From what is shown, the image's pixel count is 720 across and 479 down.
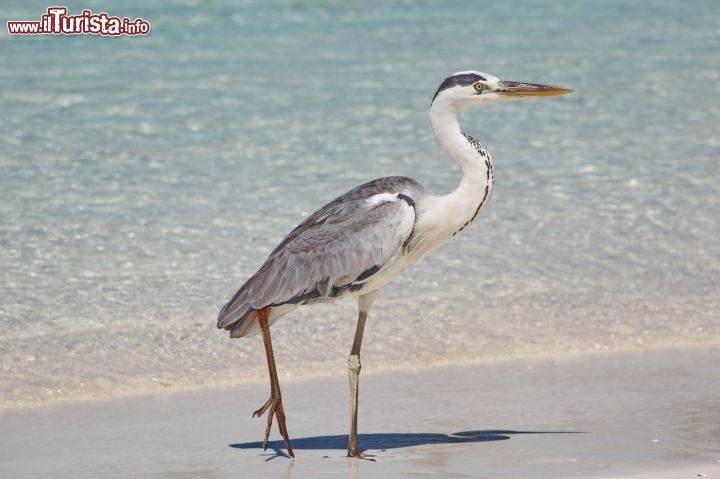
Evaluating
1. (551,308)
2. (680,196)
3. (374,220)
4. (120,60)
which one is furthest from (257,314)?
(120,60)

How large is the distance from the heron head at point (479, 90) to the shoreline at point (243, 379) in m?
1.59

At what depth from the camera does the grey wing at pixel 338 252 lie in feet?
17.3

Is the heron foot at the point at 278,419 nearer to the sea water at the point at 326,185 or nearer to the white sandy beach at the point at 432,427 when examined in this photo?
the white sandy beach at the point at 432,427

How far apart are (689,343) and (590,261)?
147cm

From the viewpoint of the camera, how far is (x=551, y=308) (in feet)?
24.0

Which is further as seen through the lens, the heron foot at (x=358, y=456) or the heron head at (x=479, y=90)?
the heron head at (x=479, y=90)

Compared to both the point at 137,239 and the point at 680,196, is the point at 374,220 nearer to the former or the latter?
the point at 137,239

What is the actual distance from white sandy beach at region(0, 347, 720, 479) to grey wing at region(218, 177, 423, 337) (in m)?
0.57

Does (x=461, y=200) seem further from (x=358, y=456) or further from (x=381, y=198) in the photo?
(x=358, y=456)

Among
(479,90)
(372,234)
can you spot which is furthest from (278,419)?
(479,90)

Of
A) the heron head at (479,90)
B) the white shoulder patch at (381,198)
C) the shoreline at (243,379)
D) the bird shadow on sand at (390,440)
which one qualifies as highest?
the heron head at (479,90)

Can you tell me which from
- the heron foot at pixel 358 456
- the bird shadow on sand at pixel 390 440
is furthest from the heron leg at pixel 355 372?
the bird shadow on sand at pixel 390 440

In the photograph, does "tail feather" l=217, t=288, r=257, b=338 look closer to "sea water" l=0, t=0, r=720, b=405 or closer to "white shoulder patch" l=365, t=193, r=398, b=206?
"white shoulder patch" l=365, t=193, r=398, b=206

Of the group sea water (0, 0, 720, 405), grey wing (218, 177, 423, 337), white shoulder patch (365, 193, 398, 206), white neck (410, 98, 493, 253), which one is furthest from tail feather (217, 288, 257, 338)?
sea water (0, 0, 720, 405)
